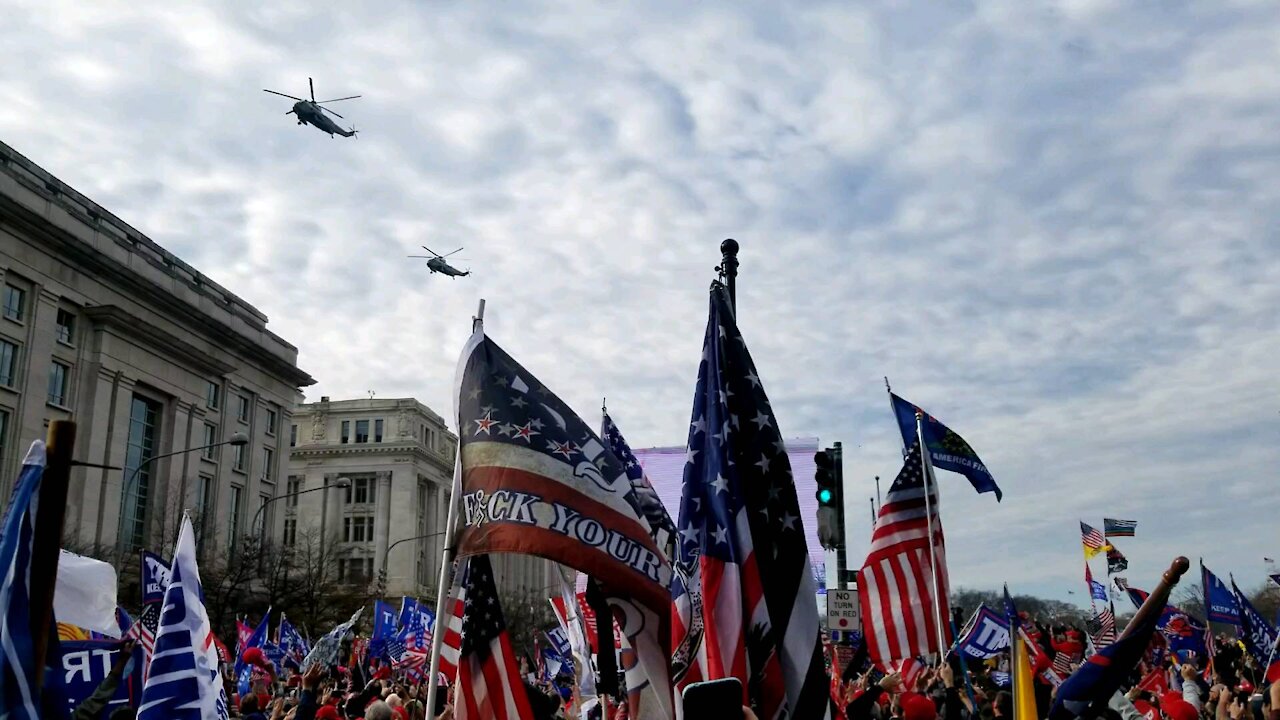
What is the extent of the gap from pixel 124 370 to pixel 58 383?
3.91 meters

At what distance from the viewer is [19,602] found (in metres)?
3.98

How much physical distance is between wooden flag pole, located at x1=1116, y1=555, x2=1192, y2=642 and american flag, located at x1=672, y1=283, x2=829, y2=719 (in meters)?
1.96

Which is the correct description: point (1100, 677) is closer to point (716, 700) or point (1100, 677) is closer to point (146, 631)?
point (716, 700)

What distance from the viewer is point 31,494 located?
4086 millimetres

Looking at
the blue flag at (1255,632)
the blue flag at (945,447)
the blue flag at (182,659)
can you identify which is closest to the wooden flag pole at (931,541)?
the blue flag at (945,447)

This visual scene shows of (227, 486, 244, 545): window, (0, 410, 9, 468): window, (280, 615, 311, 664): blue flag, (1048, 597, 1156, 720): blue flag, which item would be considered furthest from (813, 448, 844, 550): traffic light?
(227, 486, 244, 545): window

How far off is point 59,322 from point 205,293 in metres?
13.3

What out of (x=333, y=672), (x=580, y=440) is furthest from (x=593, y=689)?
(x=333, y=672)

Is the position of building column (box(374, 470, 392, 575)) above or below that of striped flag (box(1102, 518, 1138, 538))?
above

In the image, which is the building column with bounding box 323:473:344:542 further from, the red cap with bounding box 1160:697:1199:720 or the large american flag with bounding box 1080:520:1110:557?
the red cap with bounding box 1160:697:1199:720

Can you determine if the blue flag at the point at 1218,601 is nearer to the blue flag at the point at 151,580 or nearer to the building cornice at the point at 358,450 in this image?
the blue flag at the point at 151,580

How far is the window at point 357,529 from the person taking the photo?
104000mm

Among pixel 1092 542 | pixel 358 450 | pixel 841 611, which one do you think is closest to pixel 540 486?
pixel 841 611

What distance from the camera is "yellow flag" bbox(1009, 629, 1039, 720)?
576 cm
